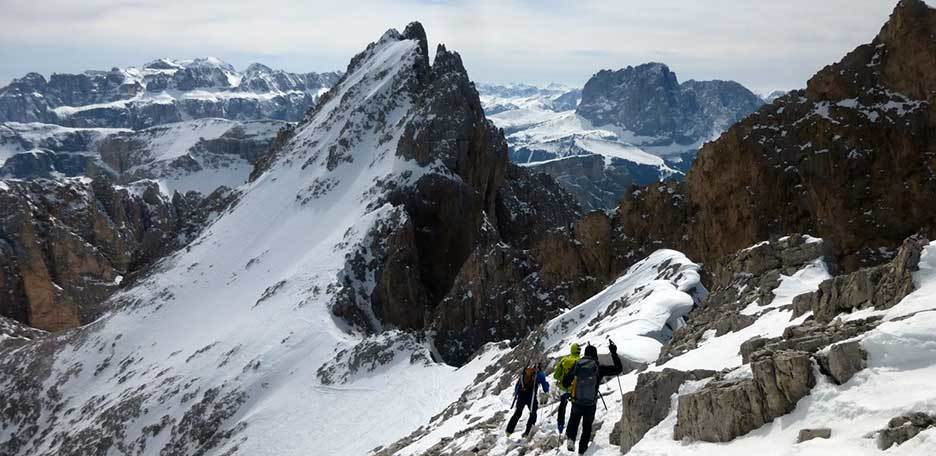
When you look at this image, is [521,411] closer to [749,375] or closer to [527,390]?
[527,390]

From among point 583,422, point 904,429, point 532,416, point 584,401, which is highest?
point 904,429

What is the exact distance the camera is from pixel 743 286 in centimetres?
2614

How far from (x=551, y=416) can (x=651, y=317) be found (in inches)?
442

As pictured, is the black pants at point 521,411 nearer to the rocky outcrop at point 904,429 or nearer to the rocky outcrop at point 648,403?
the rocky outcrop at point 648,403

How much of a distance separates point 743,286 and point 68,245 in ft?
477

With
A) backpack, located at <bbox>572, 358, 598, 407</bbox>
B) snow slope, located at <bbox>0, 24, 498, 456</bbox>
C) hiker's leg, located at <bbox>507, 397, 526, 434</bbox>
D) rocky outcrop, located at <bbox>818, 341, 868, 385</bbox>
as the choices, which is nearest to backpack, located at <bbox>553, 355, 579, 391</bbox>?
backpack, located at <bbox>572, 358, 598, 407</bbox>

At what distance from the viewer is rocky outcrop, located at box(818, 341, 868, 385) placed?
12.5 metres

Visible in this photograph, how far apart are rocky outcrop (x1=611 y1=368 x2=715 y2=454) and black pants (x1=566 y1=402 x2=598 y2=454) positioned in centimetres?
70

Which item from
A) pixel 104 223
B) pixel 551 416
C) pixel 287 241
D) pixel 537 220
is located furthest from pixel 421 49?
pixel 551 416

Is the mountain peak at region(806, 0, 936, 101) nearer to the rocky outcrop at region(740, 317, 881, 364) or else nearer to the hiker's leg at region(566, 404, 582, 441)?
the rocky outcrop at region(740, 317, 881, 364)

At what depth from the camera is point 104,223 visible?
510 feet

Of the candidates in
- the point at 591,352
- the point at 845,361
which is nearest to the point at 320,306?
the point at 591,352

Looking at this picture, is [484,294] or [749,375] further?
[484,294]

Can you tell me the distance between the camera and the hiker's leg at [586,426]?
16297mm
